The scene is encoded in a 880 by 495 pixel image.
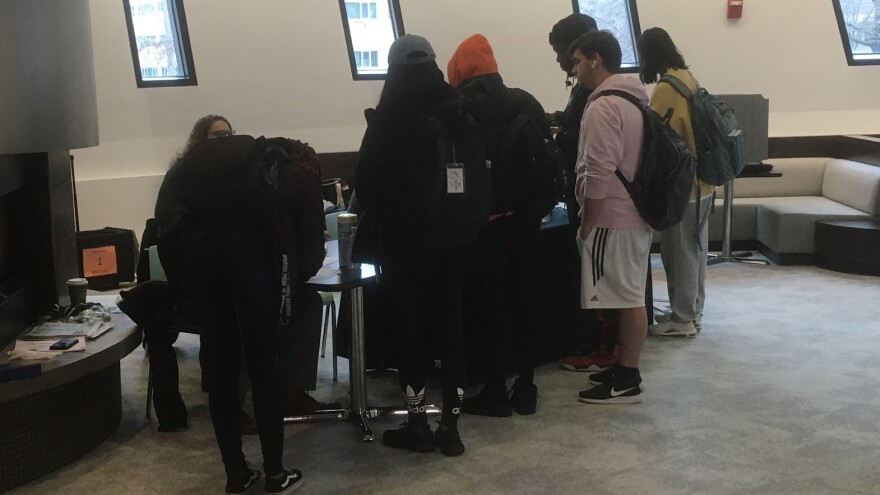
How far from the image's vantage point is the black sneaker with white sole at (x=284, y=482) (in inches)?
127

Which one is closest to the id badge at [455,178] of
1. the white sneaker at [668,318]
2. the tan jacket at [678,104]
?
the tan jacket at [678,104]

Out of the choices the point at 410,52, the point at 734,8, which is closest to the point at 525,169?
the point at 410,52

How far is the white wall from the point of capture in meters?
7.87

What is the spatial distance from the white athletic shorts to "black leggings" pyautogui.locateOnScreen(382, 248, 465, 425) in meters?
0.74

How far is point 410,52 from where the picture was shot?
3365 millimetres

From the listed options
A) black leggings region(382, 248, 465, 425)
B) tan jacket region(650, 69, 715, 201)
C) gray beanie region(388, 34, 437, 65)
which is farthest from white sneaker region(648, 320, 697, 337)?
gray beanie region(388, 34, 437, 65)

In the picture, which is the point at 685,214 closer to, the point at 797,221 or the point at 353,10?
the point at 797,221

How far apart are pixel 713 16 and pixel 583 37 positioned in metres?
5.70

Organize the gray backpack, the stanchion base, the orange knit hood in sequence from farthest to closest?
1. the stanchion base
2. the gray backpack
3. the orange knit hood

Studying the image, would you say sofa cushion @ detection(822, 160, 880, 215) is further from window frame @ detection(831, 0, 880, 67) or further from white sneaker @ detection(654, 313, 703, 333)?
white sneaker @ detection(654, 313, 703, 333)

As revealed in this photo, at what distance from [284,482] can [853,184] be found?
5.77 metres

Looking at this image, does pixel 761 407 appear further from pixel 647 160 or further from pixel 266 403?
pixel 266 403

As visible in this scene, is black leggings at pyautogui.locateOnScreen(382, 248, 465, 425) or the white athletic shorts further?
the white athletic shorts

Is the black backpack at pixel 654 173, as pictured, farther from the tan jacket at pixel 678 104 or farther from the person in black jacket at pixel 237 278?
the person in black jacket at pixel 237 278
